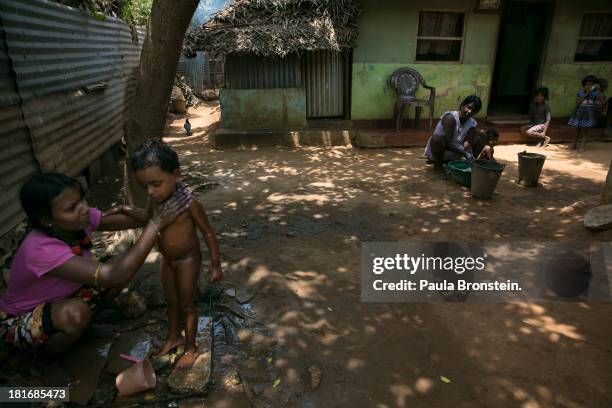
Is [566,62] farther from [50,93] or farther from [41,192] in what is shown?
[41,192]

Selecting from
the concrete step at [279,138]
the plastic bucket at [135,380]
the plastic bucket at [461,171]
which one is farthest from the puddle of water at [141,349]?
the concrete step at [279,138]

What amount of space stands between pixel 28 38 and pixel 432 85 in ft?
27.9

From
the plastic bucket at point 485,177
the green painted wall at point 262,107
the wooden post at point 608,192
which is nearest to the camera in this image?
the wooden post at point 608,192

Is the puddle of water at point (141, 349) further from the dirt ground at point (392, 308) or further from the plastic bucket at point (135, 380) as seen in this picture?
the dirt ground at point (392, 308)

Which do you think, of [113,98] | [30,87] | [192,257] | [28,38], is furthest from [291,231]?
[113,98]

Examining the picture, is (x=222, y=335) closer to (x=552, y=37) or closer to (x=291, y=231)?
(x=291, y=231)

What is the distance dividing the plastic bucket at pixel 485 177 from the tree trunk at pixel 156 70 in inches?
168

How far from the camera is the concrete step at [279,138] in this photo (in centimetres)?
937

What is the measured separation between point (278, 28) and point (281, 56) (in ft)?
2.10

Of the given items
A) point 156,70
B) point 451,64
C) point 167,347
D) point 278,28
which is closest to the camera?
point 167,347

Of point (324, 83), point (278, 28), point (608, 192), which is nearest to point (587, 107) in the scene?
point (608, 192)

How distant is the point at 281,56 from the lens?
28.8ft

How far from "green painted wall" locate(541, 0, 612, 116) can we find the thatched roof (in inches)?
203

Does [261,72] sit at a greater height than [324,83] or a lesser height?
greater
